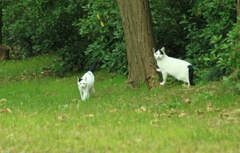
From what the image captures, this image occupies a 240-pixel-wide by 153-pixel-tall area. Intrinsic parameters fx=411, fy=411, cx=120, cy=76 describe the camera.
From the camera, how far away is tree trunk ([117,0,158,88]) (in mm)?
11859

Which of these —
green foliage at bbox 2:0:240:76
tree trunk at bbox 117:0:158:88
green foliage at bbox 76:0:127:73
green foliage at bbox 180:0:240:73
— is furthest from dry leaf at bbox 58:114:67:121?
green foliage at bbox 76:0:127:73

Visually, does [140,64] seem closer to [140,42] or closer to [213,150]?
[140,42]

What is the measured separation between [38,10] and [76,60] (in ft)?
9.79

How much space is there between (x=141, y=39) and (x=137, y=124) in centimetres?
526

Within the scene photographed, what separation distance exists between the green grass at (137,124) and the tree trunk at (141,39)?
0.41 meters

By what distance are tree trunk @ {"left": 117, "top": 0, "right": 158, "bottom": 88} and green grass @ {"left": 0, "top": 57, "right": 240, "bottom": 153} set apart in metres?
0.41

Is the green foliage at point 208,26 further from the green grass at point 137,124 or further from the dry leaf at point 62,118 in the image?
the dry leaf at point 62,118

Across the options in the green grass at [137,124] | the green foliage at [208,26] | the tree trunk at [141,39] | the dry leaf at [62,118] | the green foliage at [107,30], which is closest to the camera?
the green grass at [137,124]

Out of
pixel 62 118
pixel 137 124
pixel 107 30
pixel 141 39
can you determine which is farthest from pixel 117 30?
pixel 137 124

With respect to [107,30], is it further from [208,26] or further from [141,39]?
[208,26]

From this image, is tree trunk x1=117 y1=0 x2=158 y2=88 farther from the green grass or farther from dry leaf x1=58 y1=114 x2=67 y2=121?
dry leaf x1=58 y1=114 x2=67 y2=121

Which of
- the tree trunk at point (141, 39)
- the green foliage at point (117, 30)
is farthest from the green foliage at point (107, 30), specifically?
the tree trunk at point (141, 39)

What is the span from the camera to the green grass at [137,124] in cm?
565

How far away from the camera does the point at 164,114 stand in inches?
309
